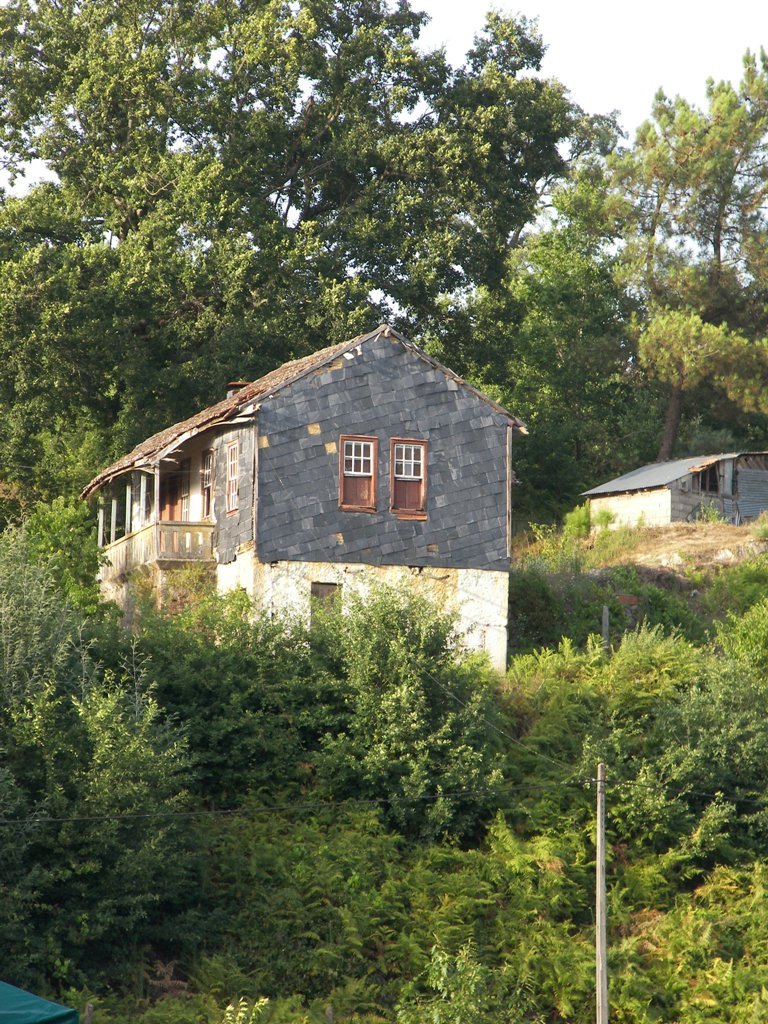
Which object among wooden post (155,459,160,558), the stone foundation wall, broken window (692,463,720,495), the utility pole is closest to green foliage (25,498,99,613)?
wooden post (155,459,160,558)

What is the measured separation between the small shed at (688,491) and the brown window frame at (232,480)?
1798 centimetres

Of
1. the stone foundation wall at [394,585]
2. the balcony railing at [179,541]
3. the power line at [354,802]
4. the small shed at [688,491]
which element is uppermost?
the small shed at [688,491]

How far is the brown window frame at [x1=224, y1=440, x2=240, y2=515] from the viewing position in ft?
110

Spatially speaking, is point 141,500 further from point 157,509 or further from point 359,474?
point 359,474

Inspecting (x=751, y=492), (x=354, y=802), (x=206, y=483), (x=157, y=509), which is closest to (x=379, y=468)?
(x=206, y=483)

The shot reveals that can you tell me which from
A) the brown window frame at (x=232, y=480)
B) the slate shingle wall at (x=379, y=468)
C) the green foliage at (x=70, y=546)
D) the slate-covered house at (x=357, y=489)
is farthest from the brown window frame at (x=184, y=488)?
the brown window frame at (x=232, y=480)

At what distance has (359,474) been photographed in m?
33.3

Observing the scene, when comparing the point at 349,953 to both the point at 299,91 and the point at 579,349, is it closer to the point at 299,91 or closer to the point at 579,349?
the point at 299,91

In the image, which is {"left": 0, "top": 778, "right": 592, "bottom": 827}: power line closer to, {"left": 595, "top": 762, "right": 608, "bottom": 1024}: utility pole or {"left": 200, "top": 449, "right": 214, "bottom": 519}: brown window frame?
{"left": 595, "top": 762, "right": 608, "bottom": 1024}: utility pole

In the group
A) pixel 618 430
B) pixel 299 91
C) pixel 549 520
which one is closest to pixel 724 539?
pixel 549 520

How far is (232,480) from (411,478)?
392 cm

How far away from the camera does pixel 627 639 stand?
31.7 meters

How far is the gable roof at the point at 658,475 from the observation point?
4941cm

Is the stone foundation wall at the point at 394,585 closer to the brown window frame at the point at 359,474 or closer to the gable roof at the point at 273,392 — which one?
the brown window frame at the point at 359,474
